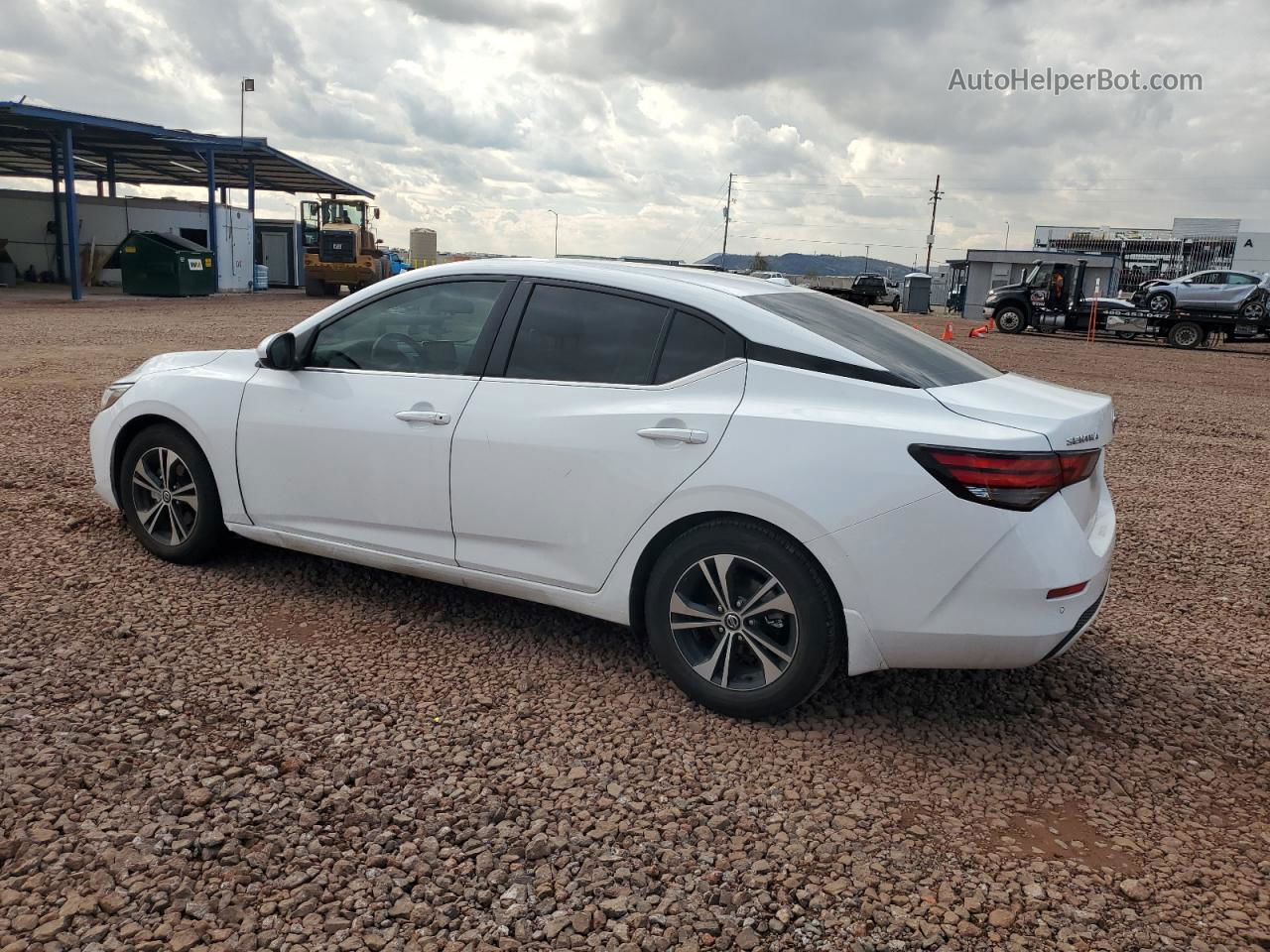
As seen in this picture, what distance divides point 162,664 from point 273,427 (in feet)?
3.62

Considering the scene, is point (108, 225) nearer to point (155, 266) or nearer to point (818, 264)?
point (155, 266)

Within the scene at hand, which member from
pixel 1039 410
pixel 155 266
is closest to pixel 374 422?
pixel 1039 410

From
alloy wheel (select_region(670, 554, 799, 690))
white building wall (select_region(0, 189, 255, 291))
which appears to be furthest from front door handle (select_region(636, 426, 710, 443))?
white building wall (select_region(0, 189, 255, 291))

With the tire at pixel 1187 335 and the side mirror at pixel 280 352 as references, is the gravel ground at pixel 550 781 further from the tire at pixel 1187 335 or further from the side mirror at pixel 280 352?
the tire at pixel 1187 335

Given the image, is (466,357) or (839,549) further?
(466,357)

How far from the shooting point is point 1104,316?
2900 centimetres

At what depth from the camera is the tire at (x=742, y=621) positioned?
3.17 metres

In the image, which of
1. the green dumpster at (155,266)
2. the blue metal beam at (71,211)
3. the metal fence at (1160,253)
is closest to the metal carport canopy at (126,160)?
the blue metal beam at (71,211)

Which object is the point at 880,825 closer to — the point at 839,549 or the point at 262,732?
the point at 839,549

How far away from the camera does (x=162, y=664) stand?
3648 millimetres

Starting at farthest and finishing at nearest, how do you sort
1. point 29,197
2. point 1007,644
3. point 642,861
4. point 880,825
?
point 29,197 → point 1007,644 → point 880,825 → point 642,861

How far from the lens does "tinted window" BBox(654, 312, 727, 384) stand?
136 inches

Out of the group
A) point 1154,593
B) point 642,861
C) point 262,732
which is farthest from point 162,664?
point 1154,593

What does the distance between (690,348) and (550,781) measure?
5.09 ft
